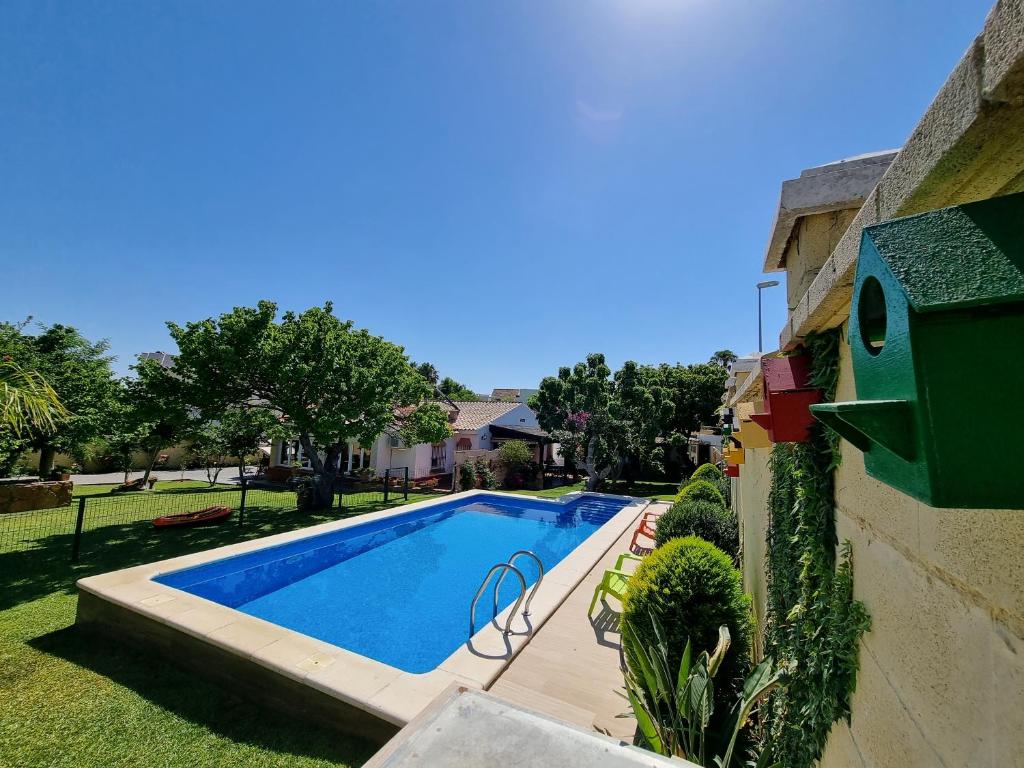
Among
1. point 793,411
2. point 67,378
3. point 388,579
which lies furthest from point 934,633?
point 67,378

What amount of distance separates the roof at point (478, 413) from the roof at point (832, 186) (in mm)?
30582

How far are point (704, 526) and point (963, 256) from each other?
9111 mm

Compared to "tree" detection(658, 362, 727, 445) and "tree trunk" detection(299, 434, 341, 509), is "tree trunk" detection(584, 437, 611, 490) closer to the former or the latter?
"tree" detection(658, 362, 727, 445)

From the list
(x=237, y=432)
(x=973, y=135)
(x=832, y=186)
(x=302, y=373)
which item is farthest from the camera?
(x=237, y=432)

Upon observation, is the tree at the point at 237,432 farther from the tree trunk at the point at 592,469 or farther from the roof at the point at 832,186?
the roof at the point at 832,186

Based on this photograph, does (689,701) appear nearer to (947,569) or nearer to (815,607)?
(815,607)

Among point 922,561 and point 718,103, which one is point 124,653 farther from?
point 718,103

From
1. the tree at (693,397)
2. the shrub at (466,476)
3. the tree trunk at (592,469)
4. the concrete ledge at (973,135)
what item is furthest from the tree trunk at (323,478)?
the tree at (693,397)

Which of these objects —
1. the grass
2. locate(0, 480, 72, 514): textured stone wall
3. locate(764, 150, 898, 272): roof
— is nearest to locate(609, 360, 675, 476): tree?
locate(764, 150, 898, 272): roof

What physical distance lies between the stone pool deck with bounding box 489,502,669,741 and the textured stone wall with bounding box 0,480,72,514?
70.9 feet

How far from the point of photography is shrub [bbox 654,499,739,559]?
28.3ft

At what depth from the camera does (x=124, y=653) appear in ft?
22.1

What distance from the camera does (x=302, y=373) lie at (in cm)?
1395

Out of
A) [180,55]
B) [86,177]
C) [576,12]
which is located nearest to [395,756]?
[576,12]
